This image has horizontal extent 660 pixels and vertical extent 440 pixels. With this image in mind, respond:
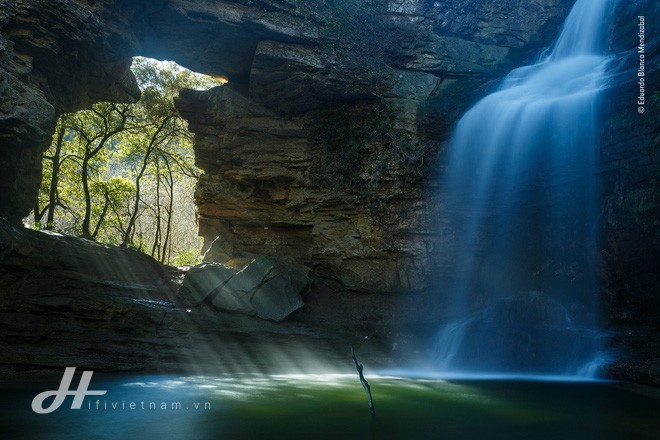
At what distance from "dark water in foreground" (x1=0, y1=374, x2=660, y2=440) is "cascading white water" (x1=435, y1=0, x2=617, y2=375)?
2217mm

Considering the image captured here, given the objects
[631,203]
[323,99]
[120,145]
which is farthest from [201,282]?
[120,145]

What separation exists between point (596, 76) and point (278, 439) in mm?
13556

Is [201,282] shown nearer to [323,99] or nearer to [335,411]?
[335,411]

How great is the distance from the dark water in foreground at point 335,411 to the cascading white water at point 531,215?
2.22 metres

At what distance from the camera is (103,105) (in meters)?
20.9

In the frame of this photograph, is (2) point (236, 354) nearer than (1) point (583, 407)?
No

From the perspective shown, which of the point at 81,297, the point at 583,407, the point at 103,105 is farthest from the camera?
the point at 103,105

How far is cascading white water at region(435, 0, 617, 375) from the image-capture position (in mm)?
11898

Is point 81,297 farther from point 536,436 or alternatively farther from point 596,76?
point 596,76

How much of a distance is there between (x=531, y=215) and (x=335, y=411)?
10593 millimetres

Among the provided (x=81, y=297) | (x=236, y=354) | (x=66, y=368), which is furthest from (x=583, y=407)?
(x=81, y=297)

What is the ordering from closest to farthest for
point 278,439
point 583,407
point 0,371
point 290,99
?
point 278,439, point 583,407, point 0,371, point 290,99

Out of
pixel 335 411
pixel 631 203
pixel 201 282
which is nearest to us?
pixel 335 411

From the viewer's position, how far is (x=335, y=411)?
699cm
